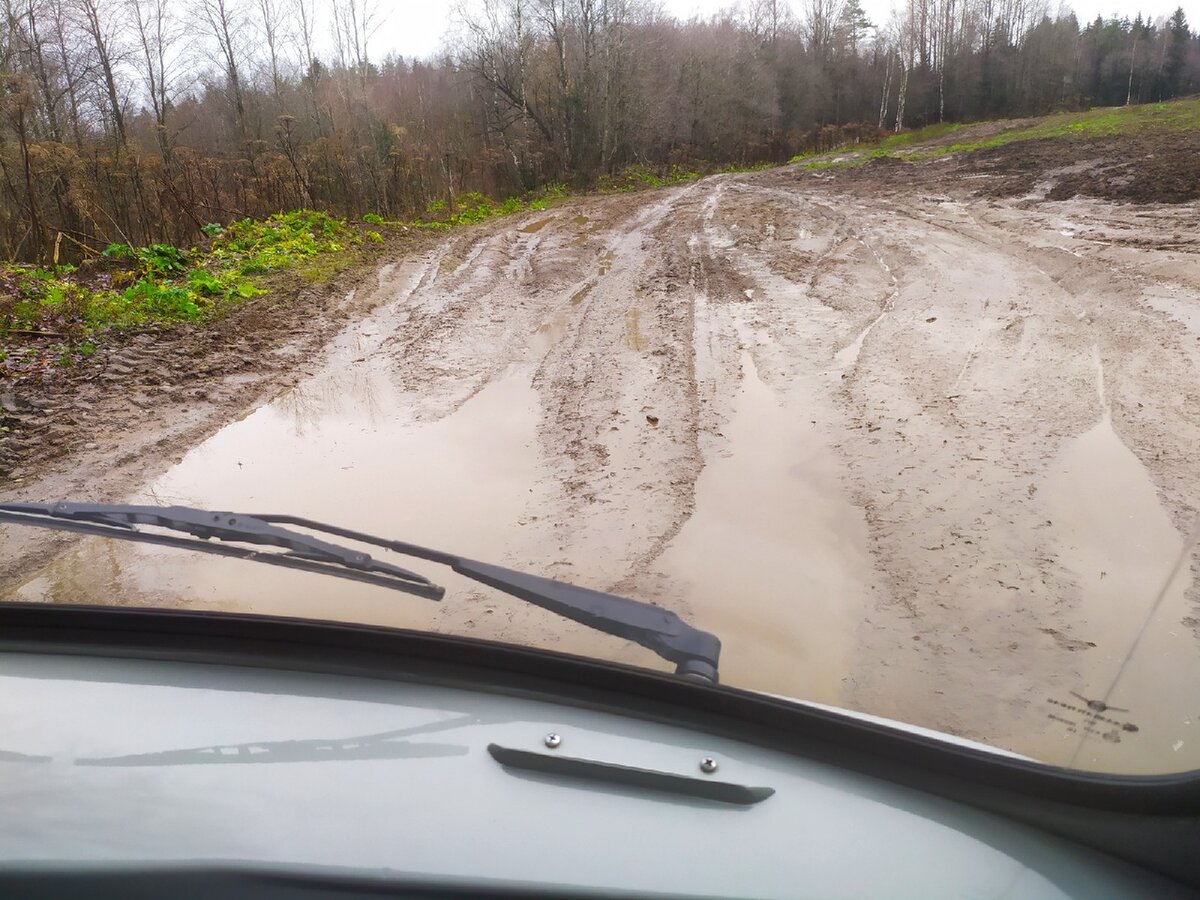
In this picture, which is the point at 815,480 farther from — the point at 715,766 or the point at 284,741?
the point at 284,741

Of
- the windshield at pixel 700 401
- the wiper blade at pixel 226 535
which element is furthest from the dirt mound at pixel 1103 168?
the wiper blade at pixel 226 535

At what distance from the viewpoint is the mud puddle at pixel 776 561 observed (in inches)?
107

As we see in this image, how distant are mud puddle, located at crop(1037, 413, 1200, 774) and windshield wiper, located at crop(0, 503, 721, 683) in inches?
35.3

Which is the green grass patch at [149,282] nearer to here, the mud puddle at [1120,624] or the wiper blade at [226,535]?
the wiper blade at [226,535]

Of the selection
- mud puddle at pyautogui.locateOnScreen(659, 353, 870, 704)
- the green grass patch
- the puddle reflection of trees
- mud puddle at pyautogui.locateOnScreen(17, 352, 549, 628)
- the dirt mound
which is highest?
the dirt mound

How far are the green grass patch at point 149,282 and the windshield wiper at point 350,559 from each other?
5.36m

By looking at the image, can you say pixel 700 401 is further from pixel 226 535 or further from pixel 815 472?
pixel 226 535

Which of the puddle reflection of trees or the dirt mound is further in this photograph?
the dirt mound

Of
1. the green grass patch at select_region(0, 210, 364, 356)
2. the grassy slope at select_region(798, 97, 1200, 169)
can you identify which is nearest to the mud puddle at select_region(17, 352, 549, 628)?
the green grass patch at select_region(0, 210, 364, 356)

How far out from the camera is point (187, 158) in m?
14.5

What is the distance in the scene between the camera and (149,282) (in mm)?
9133

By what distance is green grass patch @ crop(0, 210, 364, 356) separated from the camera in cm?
756

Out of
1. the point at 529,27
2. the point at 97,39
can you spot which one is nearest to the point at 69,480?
the point at 97,39

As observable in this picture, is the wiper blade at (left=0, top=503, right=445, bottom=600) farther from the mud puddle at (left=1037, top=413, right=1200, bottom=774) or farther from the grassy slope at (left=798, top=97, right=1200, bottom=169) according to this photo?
the grassy slope at (left=798, top=97, right=1200, bottom=169)
